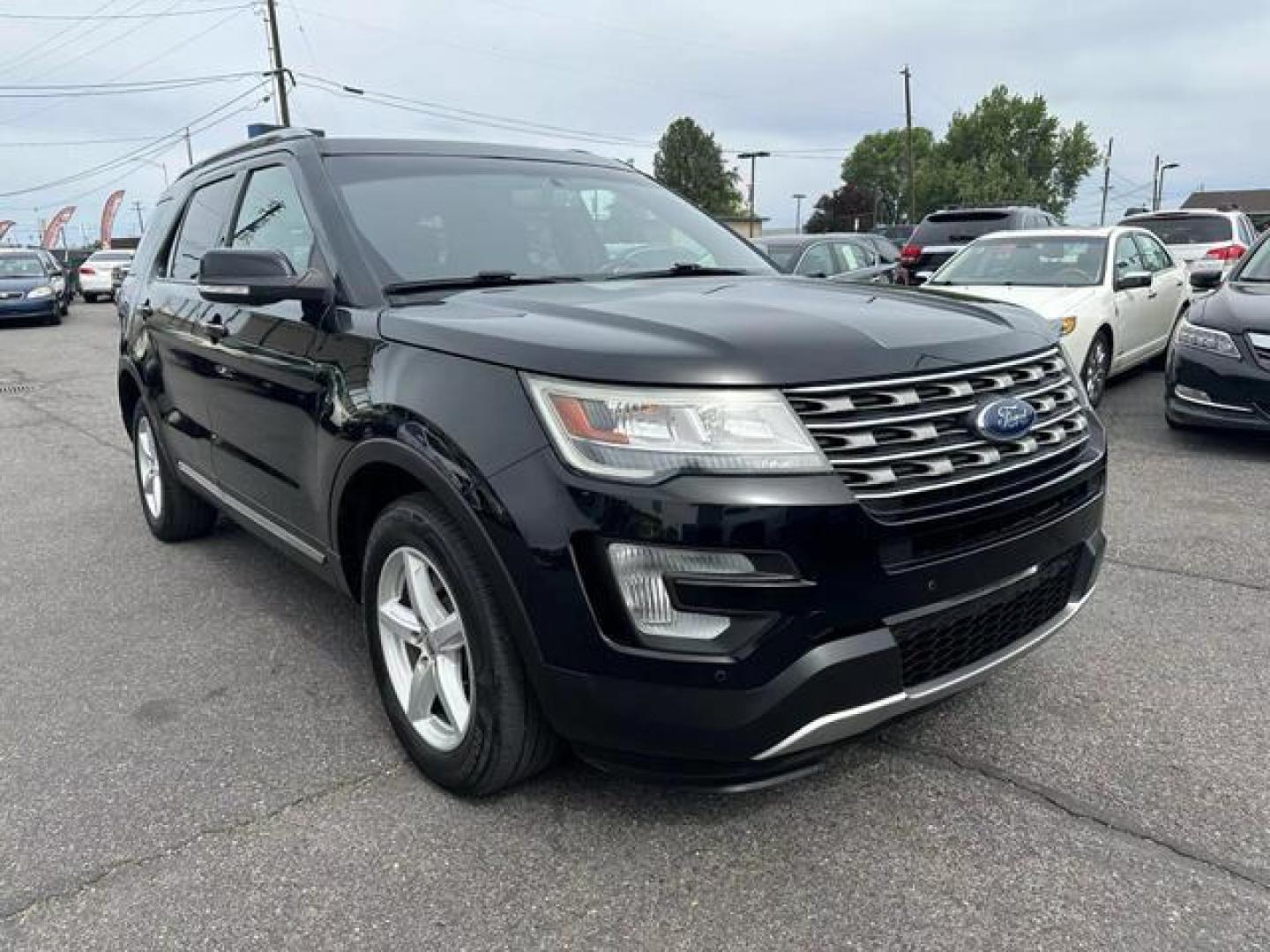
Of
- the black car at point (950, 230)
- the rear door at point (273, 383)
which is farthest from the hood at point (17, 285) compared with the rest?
the rear door at point (273, 383)

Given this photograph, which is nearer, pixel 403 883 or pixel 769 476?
pixel 769 476

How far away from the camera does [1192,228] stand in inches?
543

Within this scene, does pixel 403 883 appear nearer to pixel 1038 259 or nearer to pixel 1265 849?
pixel 1265 849

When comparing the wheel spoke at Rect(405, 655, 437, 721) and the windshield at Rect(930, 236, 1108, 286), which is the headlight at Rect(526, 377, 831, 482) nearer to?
the wheel spoke at Rect(405, 655, 437, 721)

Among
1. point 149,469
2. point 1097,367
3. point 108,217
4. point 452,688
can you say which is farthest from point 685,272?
point 108,217

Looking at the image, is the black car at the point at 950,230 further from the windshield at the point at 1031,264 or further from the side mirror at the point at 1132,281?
the side mirror at the point at 1132,281

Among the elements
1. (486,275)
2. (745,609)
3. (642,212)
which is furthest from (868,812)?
(642,212)

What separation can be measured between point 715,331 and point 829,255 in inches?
385

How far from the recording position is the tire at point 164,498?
15.8 ft

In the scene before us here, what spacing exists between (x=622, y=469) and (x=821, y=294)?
43.2 inches

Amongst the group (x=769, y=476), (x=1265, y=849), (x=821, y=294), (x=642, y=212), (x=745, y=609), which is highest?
(x=642, y=212)

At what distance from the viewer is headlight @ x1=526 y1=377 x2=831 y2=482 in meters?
2.04

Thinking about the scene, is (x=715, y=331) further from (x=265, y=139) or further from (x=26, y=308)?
Result: (x=26, y=308)

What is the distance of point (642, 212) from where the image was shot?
378 cm
